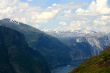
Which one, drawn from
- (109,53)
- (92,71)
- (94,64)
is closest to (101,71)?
(92,71)

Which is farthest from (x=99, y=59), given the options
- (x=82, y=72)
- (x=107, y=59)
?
(x=82, y=72)

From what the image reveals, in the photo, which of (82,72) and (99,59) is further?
(99,59)

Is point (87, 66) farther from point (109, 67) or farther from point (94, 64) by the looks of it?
point (109, 67)

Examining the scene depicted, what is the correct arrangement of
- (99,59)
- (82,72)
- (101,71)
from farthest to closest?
(99,59), (82,72), (101,71)

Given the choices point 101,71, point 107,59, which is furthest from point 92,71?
point 107,59

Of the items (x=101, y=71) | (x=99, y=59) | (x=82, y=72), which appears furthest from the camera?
(x=99, y=59)

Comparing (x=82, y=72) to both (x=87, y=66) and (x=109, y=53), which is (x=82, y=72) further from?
(x=109, y=53)

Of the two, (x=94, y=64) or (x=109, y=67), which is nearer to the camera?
(x=109, y=67)
